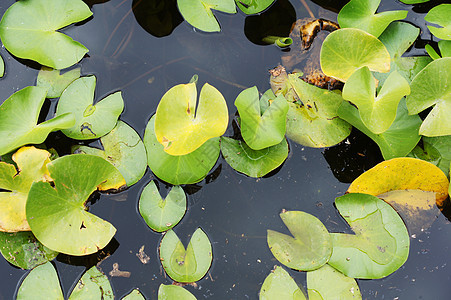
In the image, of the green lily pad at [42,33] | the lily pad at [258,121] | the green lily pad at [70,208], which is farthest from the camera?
the green lily pad at [42,33]

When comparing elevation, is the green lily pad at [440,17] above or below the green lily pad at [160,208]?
above

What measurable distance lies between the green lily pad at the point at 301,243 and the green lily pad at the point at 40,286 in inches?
33.7

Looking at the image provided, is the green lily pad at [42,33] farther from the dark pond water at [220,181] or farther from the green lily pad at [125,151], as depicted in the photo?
the green lily pad at [125,151]

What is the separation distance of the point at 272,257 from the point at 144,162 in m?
0.66

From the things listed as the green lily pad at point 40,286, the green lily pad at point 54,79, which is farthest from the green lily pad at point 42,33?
the green lily pad at point 40,286

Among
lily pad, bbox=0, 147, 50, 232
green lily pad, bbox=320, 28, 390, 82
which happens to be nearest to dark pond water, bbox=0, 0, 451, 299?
lily pad, bbox=0, 147, 50, 232

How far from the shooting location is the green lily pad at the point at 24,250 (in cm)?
147

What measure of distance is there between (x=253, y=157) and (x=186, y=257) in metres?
0.49

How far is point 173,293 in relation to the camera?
4.67ft

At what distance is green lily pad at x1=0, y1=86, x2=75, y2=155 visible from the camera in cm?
150

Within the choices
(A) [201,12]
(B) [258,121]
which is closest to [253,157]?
(B) [258,121]

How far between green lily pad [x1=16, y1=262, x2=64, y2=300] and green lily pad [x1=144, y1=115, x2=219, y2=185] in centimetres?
57

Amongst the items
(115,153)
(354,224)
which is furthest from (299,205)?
(115,153)

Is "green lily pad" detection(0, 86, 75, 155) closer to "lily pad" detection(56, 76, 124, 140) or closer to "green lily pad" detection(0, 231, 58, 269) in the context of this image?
"lily pad" detection(56, 76, 124, 140)
